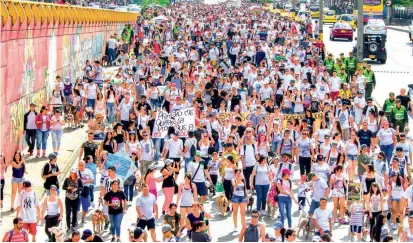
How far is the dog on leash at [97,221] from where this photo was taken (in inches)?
685

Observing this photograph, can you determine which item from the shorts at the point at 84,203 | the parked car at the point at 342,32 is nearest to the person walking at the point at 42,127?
the shorts at the point at 84,203

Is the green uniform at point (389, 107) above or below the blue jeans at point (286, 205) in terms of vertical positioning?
above

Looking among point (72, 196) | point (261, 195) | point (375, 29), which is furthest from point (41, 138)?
point (375, 29)

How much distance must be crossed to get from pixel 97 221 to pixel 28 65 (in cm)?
1035

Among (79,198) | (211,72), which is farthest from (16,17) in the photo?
(211,72)

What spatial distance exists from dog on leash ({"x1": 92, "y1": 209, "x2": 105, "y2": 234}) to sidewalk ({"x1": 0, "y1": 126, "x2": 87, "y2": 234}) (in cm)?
148

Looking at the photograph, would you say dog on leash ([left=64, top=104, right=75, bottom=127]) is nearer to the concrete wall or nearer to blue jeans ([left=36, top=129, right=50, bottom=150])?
the concrete wall

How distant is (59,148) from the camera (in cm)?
2558

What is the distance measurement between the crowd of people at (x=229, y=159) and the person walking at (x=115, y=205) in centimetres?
2

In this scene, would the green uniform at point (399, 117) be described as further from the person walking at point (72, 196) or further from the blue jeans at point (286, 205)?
the person walking at point (72, 196)

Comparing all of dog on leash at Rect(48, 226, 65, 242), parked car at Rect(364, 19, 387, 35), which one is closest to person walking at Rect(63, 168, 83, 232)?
dog on leash at Rect(48, 226, 65, 242)

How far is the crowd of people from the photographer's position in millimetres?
16609

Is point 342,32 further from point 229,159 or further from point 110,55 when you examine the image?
point 229,159

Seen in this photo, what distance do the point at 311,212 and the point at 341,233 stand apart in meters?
0.63
